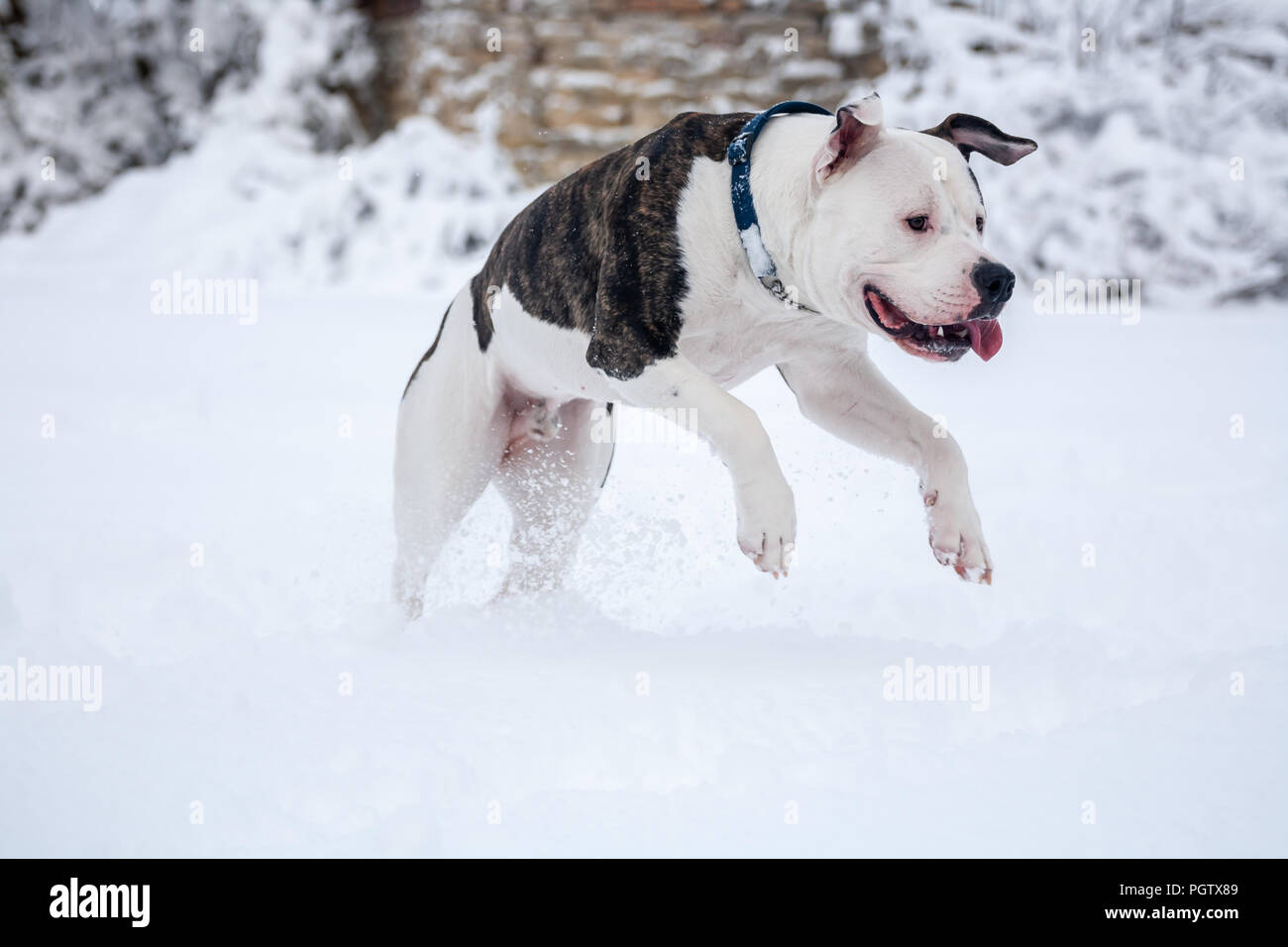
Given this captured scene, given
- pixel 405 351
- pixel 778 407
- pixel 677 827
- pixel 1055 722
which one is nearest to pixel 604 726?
pixel 677 827

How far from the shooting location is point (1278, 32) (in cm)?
855

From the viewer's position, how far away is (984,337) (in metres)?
2.40

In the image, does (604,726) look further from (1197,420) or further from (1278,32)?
(1278,32)

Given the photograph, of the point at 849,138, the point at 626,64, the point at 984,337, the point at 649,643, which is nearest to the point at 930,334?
the point at 984,337

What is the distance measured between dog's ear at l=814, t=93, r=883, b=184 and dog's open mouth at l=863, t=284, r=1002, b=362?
9.8 inches

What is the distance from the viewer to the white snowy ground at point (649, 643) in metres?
1.98

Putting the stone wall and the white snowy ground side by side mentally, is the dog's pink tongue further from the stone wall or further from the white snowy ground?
the stone wall

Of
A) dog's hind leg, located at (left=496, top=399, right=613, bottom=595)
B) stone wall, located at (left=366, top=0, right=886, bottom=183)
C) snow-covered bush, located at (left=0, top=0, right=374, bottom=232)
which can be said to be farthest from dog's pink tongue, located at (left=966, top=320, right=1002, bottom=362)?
snow-covered bush, located at (left=0, top=0, right=374, bottom=232)

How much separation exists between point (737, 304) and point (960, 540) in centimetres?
72

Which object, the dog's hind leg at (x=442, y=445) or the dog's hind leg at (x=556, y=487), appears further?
the dog's hind leg at (x=556, y=487)

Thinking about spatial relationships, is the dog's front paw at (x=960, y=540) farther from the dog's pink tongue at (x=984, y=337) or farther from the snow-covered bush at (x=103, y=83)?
the snow-covered bush at (x=103, y=83)

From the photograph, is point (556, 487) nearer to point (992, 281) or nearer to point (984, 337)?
point (984, 337)

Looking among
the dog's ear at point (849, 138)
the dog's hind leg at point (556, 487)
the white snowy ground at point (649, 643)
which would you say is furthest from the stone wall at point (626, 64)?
the dog's ear at point (849, 138)

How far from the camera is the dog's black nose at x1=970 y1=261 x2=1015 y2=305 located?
2244 mm
